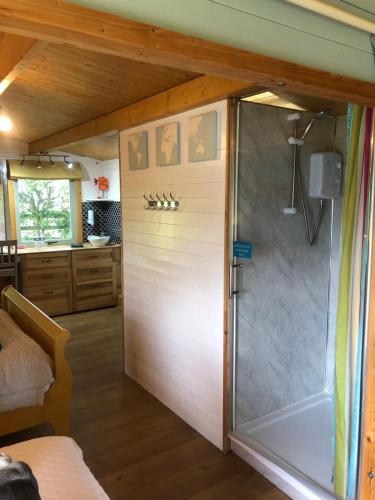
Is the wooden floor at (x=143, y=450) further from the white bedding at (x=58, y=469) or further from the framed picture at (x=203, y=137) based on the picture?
the framed picture at (x=203, y=137)

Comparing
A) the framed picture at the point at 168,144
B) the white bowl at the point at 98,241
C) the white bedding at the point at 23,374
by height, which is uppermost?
the framed picture at the point at 168,144

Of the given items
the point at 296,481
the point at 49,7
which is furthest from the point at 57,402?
the point at 49,7

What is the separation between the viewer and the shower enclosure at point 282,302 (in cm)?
247

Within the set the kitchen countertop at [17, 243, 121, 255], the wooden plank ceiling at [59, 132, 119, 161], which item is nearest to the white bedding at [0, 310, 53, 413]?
the wooden plank ceiling at [59, 132, 119, 161]

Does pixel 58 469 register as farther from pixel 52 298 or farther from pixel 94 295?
pixel 94 295

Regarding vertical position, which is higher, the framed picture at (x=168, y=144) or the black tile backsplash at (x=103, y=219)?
the framed picture at (x=168, y=144)

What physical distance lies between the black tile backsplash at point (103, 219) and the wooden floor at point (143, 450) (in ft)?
8.99

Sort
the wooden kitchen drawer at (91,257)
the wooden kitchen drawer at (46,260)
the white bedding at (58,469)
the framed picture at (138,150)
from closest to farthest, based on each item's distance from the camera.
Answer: the white bedding at (58,469)
the framed picture at (138,150)
the wooden kitchen drawer at (46,260)
the wooden kitchen drawer at (91,257)

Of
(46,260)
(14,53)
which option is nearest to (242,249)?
(14,53)

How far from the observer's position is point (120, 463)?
8.16ft

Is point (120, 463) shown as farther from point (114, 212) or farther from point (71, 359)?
point (114, 212)

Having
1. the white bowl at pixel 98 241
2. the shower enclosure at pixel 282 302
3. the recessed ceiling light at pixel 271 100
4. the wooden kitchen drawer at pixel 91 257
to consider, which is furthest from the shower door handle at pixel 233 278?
the white bowl at pixel 98 241

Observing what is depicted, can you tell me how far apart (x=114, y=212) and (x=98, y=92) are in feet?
10.5

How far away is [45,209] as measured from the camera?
5984mm
